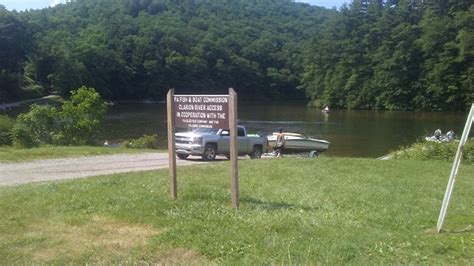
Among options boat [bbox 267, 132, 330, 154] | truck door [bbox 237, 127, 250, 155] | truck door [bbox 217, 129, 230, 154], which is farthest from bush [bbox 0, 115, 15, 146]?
boat [bbox 267, 132, 330, 154]

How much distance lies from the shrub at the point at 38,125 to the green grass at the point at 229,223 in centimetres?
1614

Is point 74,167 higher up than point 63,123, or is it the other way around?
point 63,123

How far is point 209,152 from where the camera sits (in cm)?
2355

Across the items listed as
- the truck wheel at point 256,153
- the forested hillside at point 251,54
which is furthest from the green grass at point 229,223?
the forested hillside at point 251,54

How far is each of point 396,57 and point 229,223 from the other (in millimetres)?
96047

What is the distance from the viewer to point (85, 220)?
8.12 meters

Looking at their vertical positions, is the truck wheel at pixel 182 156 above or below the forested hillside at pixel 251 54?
below

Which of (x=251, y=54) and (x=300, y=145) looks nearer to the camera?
(x=300, y=145)

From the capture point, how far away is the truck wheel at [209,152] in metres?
23.4

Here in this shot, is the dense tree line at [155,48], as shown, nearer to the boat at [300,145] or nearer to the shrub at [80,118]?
the shrub at [80,118]

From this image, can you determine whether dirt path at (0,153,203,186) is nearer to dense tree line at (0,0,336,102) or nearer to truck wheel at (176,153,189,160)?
truck wheel at (176,153,189,160)

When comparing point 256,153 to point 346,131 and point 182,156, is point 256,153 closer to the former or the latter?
point 182,156

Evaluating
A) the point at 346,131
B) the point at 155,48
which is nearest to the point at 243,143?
the point at 346,131

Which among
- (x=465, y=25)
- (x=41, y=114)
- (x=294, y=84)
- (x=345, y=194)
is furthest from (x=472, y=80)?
(x=345, y=194)
